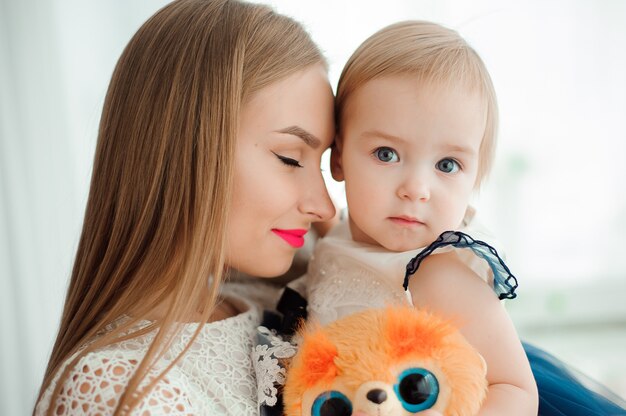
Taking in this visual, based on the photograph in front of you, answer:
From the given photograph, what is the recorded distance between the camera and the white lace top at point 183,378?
84cm

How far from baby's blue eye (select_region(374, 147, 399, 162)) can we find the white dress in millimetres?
166

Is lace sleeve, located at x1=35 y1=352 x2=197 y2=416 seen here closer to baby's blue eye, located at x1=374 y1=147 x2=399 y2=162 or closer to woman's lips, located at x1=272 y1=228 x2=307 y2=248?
woman's lips, located at x1=272 y1=228 x2=307 y2=248

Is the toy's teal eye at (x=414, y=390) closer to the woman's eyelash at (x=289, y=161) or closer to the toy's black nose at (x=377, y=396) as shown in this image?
the toy's black nose at (x=377, y=396)

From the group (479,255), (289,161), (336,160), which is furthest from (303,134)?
(479,255)

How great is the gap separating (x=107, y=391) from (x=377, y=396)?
42 cm

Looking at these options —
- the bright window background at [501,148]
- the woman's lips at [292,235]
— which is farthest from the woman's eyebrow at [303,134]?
the bright window background at [501,148]

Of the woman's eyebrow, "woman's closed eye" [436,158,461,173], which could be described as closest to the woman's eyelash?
the woman's eyebrow

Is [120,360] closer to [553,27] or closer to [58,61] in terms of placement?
[58,61]

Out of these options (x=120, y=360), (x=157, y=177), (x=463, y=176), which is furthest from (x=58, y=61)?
(x=463, y=176)

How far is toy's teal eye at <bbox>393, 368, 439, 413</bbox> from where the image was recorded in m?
0.67

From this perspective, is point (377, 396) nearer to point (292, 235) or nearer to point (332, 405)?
point (332, 405)

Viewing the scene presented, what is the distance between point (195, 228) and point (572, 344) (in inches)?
77.1

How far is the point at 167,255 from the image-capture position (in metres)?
0.99

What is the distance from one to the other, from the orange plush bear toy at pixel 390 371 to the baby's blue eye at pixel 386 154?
36 cm
